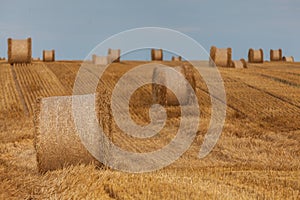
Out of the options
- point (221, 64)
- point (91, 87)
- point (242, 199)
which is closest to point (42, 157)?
point (242, 199)

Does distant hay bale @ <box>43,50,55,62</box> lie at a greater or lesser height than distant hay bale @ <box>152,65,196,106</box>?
greater

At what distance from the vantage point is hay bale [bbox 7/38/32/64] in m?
26.7

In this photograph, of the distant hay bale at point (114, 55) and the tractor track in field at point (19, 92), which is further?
the distant hay bale at point (114, 55)

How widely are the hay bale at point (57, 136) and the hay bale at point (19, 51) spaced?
65.0ft

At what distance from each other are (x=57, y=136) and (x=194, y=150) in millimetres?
4036

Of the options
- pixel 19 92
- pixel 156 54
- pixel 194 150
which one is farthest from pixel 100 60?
pixel 194 150

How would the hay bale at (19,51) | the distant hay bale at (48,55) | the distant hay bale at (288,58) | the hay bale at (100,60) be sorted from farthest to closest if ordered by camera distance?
the distant hay bale at (288,58), the hay bale at (100,60), the distant hay bale at (48,55), the hay bale at (19,51)

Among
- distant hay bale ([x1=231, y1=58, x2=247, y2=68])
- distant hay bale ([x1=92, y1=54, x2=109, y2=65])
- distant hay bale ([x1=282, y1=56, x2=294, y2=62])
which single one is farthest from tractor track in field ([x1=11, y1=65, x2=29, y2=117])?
distant hay bale ([x1=282, y1=56, x2=294, y2=62])

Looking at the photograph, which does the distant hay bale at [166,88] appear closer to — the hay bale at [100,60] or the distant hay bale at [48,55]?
the hay bale at [100,60]

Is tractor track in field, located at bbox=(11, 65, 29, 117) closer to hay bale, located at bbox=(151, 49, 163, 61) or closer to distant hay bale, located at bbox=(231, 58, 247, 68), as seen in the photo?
distant hay bale, located at bbox=(231, 58, 247, 68)

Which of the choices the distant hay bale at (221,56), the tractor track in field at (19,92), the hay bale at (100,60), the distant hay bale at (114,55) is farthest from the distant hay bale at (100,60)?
the tractor track in field at (19,92)

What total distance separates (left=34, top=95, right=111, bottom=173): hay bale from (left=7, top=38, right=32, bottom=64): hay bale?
19.8m

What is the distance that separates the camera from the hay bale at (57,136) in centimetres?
748

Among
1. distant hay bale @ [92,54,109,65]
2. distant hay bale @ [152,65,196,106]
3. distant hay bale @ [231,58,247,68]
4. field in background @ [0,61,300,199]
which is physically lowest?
field in background @ [0,61,300,199]
